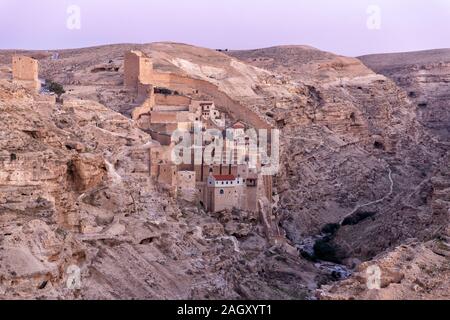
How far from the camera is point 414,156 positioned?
184ft

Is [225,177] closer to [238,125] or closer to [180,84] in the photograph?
[238,125]

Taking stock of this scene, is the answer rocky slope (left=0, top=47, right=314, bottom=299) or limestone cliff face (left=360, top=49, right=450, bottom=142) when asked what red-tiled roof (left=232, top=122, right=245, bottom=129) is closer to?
rocky slope (left=0, top=47, right=314, bottom=299)

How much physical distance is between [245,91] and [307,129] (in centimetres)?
480

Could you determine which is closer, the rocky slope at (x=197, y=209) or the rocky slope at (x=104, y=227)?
the rocky slope at (x=104, y=227)

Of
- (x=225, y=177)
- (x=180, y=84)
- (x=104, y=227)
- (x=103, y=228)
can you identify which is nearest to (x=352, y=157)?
(x=180, y=84)

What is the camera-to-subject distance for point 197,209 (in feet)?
99.8

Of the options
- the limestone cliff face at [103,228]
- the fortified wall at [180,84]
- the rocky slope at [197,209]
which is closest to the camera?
the limestone cliff face at [103,228]

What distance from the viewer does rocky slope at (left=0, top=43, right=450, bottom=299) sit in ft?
73.5

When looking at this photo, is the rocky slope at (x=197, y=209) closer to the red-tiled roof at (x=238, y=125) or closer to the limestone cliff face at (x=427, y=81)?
the red-tiled roof at (x=238, y=125)

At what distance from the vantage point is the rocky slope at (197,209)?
2241 centimetres

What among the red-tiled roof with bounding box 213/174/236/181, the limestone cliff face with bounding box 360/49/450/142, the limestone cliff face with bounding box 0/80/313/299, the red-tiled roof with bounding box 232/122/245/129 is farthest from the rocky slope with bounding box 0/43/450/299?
→ the limestone cliff face with bounding box 360/49/450/142

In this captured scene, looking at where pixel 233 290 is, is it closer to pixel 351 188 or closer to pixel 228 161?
pixel 228 161

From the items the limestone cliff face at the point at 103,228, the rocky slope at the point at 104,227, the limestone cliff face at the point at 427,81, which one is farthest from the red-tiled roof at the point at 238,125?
the limestone cliff face at the point at 427,81

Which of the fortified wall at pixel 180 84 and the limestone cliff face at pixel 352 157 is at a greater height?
the fortified wall at pixel 180 84
